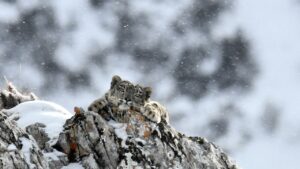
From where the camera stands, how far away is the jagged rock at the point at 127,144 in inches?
607

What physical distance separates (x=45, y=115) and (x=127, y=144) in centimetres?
345

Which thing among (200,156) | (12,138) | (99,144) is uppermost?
(200,156)

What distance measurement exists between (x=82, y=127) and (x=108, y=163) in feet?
4.62

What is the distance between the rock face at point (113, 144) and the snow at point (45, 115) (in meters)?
0.37

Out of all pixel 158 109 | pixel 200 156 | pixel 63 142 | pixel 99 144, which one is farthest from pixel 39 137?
pixel 200 156

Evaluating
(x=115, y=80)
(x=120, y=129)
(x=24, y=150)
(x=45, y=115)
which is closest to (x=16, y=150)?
(x=24, y=150)

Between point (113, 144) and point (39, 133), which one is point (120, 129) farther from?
point (39, 133)

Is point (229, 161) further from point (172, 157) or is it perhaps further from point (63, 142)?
point (63, 142)

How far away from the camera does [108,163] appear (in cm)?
1520

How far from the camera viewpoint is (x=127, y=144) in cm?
1591

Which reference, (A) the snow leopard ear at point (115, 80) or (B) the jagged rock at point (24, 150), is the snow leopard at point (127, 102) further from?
(B) the jagged rock at point (24, 150)

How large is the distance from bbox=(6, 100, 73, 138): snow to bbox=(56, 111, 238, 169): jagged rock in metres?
0.65

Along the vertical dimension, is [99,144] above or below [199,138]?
below

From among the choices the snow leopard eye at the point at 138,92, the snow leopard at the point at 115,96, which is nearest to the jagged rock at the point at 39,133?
the snow leopard at the point at 115,96
